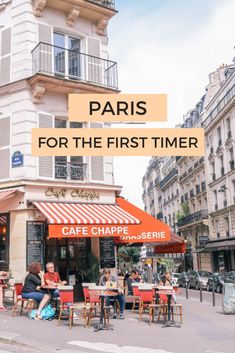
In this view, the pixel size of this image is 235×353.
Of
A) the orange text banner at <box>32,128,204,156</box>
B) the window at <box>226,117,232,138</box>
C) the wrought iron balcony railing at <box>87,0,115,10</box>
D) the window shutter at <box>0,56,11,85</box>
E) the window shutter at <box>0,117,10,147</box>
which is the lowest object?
the orange text banner at <box>32,128,204,156</box>

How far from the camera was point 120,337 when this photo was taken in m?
9.09

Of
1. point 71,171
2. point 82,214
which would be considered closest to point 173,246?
point 82,214

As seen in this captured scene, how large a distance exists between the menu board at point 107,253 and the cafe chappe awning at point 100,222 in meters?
0.34

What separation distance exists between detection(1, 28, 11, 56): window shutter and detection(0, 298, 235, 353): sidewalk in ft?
29.8

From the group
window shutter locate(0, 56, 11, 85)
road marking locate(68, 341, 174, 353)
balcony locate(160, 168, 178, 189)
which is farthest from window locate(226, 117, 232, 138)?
road marking locate(68, 341, 174, 353)

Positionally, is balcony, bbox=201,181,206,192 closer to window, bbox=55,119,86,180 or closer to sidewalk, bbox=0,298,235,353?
window, bbox=55,119,86,180

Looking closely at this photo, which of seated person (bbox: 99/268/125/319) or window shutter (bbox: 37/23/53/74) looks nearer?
seated person (bbox: 99/268/125/319)

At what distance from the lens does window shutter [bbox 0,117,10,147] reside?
14961 millimetres

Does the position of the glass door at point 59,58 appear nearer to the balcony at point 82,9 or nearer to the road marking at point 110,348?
the balcony at point 82,9

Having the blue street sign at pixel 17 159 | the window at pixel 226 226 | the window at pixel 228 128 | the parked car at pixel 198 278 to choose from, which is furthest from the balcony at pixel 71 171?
the window at pixel 226 226

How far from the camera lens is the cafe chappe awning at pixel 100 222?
40.9ft

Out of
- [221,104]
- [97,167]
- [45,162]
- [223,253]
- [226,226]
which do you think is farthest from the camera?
[221,104]

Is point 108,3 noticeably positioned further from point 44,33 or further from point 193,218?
point 193,218

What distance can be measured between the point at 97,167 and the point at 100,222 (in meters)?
3.26
